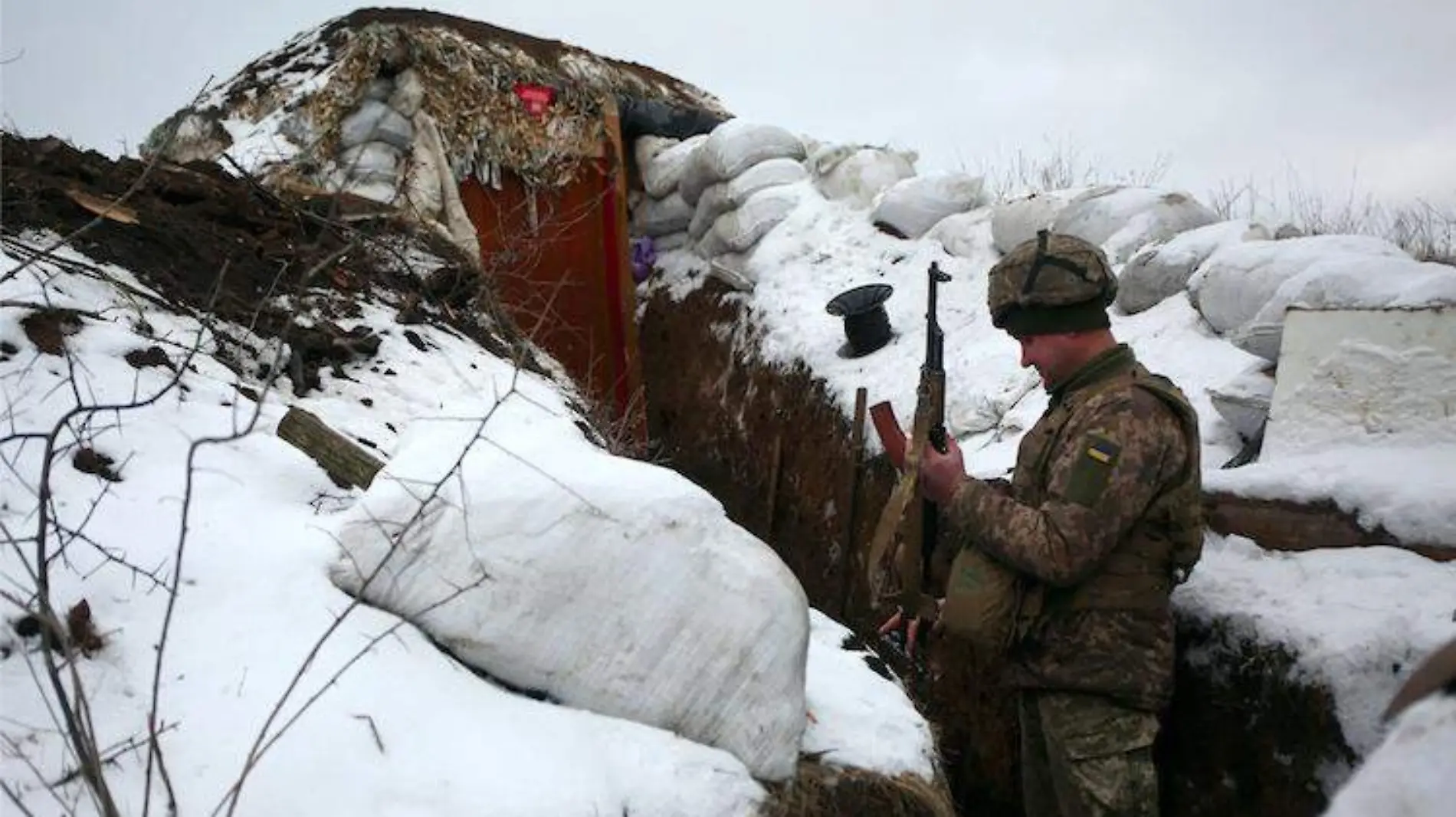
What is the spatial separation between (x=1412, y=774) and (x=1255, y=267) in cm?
295

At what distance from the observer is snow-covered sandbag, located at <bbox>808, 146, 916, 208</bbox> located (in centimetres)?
603

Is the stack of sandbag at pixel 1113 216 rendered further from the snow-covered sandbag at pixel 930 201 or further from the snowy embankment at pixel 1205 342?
the snow-covered sandbag at pixel 930 201

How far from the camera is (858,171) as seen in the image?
608cm

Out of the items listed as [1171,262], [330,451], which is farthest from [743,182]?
[330,451]

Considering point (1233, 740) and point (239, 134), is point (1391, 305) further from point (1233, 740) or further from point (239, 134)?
point (239, 134)

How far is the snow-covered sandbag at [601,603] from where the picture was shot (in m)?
1.60

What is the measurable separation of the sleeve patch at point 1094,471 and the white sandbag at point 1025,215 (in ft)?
9.43

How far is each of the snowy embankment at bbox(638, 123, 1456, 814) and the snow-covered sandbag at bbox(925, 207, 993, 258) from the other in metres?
0.01

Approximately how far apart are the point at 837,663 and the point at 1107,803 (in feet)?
1.91

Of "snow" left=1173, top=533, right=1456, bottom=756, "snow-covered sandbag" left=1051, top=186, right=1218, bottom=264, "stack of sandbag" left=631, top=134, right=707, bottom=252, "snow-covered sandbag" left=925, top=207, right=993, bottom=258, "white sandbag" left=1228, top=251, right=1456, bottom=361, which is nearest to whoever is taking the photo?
"snow" left=1173, top=533, right=1456, bottom=756

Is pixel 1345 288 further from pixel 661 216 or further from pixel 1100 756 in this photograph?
pixel 661 216

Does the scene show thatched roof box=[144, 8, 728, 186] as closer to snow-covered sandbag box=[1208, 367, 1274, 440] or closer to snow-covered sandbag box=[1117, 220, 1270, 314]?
snow-covered sandbag box=[1117, 220, 1270, 314]

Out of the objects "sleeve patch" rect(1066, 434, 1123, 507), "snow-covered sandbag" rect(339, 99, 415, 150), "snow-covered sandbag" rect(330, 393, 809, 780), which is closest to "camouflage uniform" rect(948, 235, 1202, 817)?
"sleeve patch" rect(1066, 434, 1123, 507)

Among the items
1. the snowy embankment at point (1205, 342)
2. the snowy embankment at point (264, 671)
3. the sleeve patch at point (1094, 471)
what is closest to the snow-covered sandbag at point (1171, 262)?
the snowy embankment at point (1205, 342)
